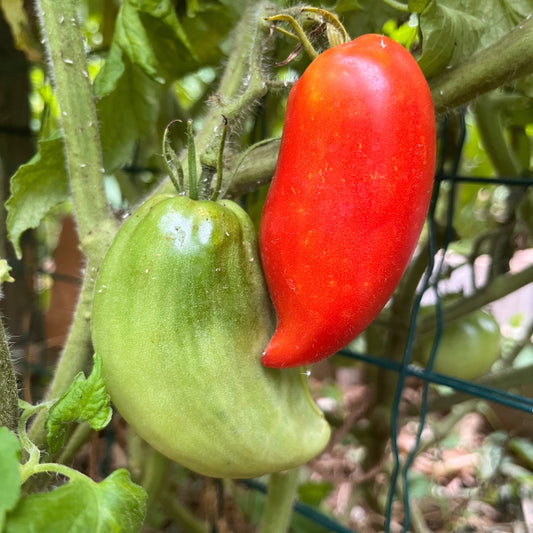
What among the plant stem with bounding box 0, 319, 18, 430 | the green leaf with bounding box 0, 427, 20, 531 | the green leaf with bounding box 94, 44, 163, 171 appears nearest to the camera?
the green leaf with bounding box 0, 427, 20, 531

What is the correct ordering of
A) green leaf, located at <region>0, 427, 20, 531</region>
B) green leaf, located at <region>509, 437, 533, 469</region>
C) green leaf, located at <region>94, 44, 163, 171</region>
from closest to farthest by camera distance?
green leaf, located at <region>0, 427, 20, 531</region> → green leaf, located at <region>94, 44, 163, 171</region> → green leaf, located at <region>509, 437, 533, 469</region>

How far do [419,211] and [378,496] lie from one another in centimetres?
75

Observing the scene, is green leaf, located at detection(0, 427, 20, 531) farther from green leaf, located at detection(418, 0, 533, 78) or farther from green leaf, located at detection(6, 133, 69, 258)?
green leaf, located at detection(418, 0, 533, 78)

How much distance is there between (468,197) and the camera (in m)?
0.97

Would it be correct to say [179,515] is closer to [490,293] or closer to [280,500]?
[280,500]

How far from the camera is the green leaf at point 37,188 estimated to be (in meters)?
0.51

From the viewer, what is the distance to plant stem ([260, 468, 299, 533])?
0.63 m

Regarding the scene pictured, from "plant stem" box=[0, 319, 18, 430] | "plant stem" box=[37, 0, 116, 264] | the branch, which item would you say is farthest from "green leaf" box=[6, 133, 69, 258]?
the branch

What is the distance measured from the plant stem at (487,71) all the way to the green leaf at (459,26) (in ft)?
0.04

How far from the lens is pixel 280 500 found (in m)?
0.63

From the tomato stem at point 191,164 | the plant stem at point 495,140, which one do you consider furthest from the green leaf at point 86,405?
the plant stem at point 495,140

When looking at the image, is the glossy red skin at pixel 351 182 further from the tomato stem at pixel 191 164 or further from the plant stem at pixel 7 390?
the plant stem at pixel 7 390

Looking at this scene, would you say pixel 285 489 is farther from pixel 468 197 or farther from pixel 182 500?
Result: pixel 468 197

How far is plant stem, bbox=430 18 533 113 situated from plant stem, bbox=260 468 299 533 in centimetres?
42
